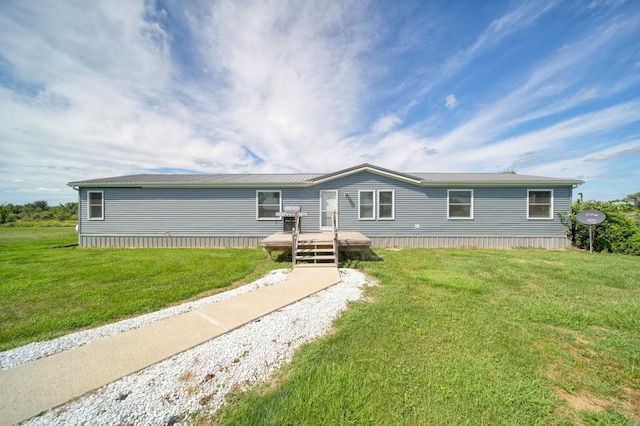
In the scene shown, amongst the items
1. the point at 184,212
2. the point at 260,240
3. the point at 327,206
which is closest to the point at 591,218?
the point at 327,206

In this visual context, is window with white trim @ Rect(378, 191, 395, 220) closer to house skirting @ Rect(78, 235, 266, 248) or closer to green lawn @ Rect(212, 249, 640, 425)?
house skirting @ Rect(78, 235, 266, 248)

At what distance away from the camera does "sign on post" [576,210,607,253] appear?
27.9 ft

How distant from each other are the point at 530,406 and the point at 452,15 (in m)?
11.2

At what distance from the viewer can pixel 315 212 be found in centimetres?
980

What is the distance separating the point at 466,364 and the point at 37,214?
42.2 metres

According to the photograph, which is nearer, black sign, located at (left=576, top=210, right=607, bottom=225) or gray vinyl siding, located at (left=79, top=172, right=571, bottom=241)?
black sign, located at (left=576, top=210, right=607, bottom=225)

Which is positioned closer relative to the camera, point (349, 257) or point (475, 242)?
point (349, 257)

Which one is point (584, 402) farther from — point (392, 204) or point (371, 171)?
point (371, 171)

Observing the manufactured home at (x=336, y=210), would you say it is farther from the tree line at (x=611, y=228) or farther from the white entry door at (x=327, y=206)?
the tree line at (x=611, y=228)

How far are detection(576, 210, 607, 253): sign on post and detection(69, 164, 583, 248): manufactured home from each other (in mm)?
810

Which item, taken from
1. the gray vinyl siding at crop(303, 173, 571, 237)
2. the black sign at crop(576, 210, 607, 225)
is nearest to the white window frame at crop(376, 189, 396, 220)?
the gray vinyl siding at crop(303, 173, 571, 237)

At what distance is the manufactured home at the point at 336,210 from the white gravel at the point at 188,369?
6.45 m

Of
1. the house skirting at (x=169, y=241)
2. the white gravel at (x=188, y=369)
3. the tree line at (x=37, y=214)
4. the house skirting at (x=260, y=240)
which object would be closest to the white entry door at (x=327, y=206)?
the house skirting at (x=260, y=240)

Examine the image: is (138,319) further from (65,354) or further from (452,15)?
(452,15)
